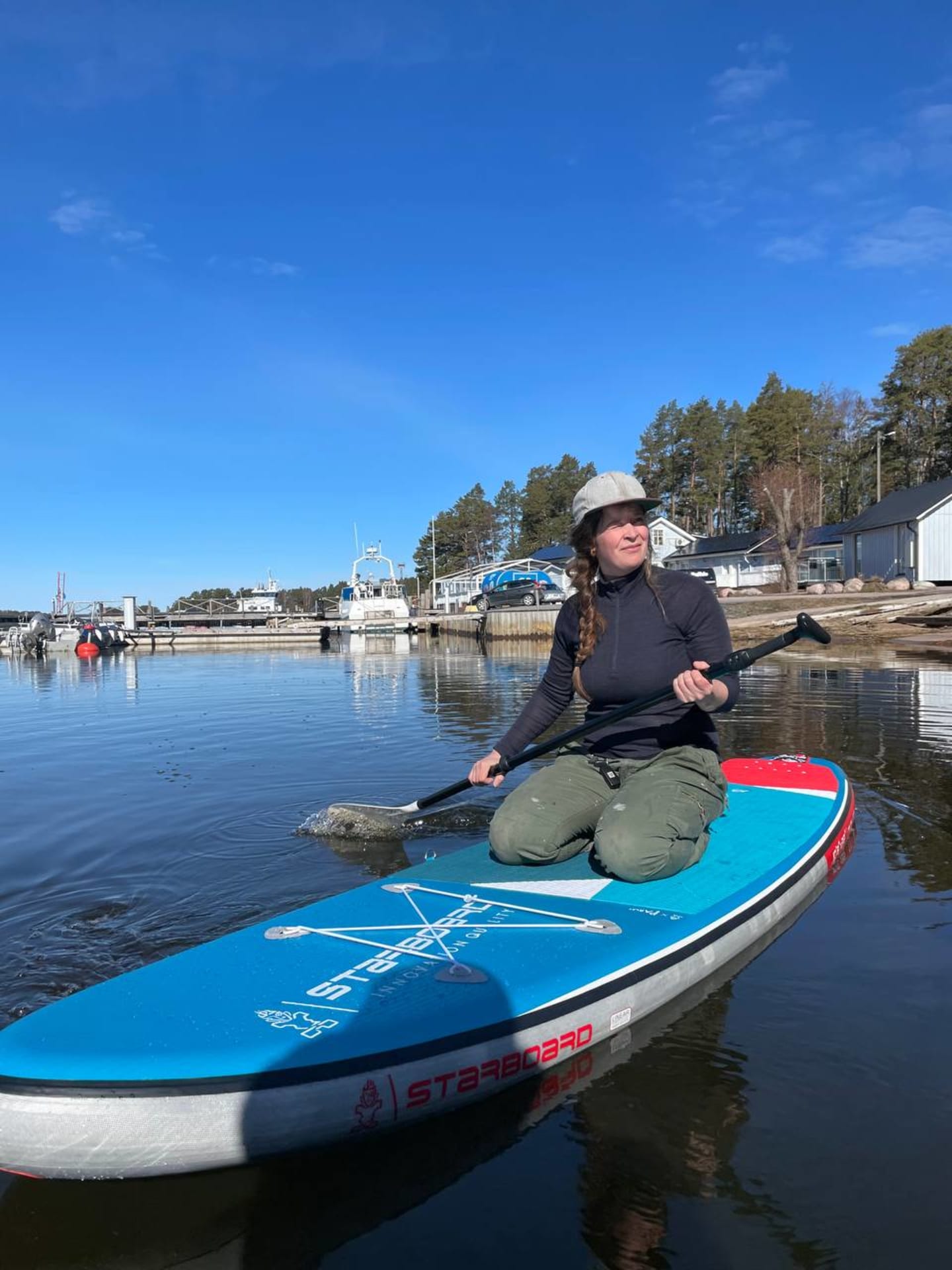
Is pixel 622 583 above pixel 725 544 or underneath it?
underneath

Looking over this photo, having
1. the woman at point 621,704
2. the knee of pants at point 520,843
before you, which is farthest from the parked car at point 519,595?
the knee of pants at point 520,843

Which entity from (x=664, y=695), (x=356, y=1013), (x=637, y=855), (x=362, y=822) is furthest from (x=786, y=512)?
(x=356, y=1013)

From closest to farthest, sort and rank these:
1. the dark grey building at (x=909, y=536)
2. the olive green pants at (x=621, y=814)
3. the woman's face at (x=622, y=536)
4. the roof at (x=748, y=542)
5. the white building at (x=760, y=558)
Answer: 1. the olive green pants at (x=621, y=814)
2. the woman's face at (x=622, y=536)
3. the dark grey building at (x=909, y=536)
4. the white building at (x=760, y=558)
5. the roof at (x=748, y=542)

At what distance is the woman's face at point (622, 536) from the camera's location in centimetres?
442

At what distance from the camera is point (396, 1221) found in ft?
7.85

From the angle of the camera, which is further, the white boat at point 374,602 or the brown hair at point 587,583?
the white boat at point 374,602

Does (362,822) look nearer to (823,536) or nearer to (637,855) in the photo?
(637,855)

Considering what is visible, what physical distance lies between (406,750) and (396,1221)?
27.9 feet

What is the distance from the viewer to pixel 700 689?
4.09m

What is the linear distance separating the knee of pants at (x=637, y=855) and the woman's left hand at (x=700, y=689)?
663 millimetres

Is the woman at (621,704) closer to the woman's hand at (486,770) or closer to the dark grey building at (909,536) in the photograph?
the woman's hand at (486,770)

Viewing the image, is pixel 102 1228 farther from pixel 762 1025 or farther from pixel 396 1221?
pixel 762 1025

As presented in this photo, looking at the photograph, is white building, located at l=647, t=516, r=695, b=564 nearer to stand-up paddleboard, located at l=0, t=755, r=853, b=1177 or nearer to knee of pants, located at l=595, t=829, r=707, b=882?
knee of pants, located at l=595, t=829, r=707, b=882

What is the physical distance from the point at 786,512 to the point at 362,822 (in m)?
43.9
